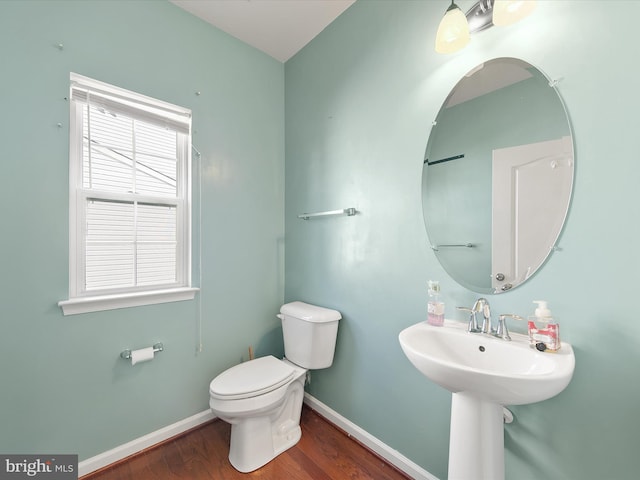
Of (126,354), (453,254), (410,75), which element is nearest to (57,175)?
(126,354)

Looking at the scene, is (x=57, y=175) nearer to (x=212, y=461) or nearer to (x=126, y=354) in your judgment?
(x=126, y=354)

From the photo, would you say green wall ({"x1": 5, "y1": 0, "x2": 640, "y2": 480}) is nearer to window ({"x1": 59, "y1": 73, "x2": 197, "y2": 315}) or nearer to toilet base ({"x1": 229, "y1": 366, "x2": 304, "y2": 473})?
window ({"x1": 59, "y1": 73, "x2": 197, "y2": 315})

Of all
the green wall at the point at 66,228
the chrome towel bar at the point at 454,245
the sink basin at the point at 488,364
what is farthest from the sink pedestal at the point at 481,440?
the green wall at the point at 66,228

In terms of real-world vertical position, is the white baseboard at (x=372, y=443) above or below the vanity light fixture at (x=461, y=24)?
below

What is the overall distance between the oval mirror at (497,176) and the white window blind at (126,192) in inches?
59.2

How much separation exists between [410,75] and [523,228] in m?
0.92

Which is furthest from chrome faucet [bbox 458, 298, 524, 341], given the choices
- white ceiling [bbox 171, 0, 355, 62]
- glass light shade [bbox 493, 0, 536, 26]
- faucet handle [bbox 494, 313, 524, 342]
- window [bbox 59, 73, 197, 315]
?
white ceiling [bbox 171, 0, 355, 62]

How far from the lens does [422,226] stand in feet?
4.37

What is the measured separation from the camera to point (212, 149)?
1.81 m

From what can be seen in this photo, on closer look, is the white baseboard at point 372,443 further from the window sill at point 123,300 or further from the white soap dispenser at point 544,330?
the window sill at point 123,300

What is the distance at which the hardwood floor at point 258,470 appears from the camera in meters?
1.39

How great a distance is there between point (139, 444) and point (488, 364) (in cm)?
186

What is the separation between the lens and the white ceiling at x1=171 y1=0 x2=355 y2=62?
1.66 m

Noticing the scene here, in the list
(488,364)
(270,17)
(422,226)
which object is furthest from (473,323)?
(270,17)
